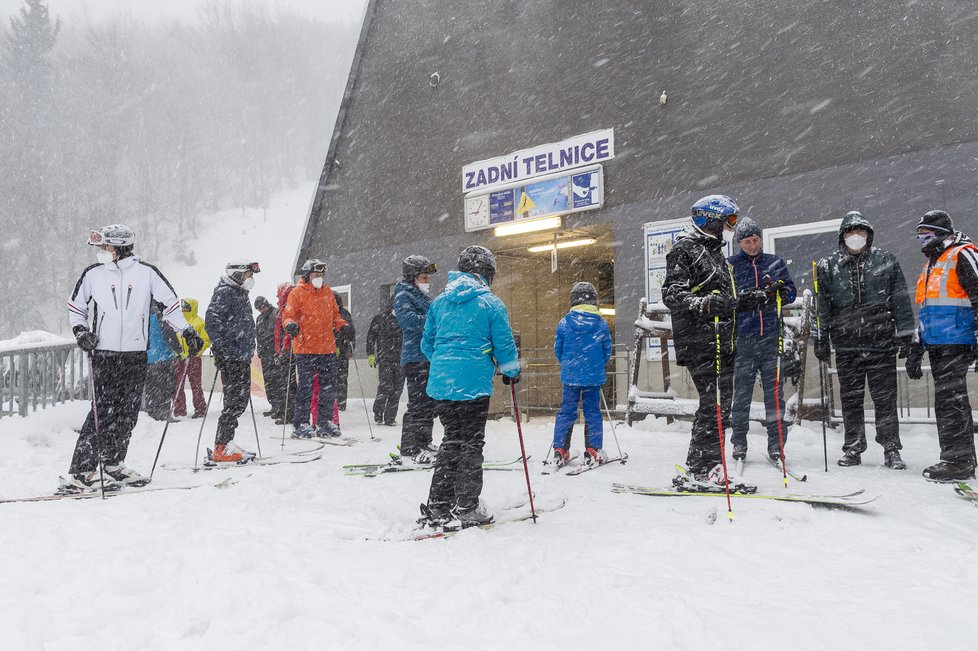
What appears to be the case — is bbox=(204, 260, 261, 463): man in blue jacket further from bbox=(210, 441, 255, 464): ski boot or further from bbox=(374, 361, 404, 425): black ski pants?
bbox=(374, 361, 404, 425): black ski pants

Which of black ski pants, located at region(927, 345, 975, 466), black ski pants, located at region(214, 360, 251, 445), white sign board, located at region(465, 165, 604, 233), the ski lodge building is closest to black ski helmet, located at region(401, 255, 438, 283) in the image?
black ski pants, located at region(214, 360, 251, 445)

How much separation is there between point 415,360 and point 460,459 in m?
2.73

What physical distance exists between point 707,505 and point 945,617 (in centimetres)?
169

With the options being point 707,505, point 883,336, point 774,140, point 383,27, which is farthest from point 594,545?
point 383,27

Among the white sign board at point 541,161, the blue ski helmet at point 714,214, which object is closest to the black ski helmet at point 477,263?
the blue ski helmet at point 714,214

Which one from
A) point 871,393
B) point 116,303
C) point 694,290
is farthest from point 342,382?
point 871,393

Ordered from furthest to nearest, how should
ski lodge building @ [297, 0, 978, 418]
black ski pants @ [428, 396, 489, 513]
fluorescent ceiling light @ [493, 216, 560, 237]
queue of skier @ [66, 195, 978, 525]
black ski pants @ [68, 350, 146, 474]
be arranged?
fluorescent ceiling light @ [493, 216, 560, 237] → ski lodge building @ [297, 0, 978, 418] → black ski pants @ [68, 350, 146, 474] → queue of skier @ [66, 195, 978, 525] → black ski pants @ [428, 396, 489, 513]

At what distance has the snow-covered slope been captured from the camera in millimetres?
49031

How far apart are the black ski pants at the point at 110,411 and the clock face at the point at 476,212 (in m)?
7.90

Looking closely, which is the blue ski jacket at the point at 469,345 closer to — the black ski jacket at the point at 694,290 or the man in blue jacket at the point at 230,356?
the black ski jacket at the point at 694,290

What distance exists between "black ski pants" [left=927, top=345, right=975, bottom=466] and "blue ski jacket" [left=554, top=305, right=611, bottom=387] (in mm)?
2568

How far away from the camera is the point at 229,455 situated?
6.38 metres

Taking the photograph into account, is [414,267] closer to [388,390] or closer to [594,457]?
[594,457]

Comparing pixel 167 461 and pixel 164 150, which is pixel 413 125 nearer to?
pixel 167 461
